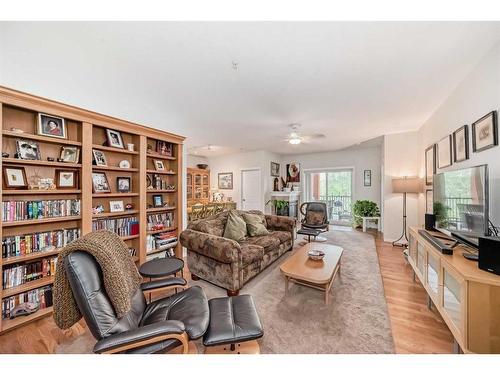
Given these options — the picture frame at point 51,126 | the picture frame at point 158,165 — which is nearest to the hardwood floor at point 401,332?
the picture frame at point 51,126

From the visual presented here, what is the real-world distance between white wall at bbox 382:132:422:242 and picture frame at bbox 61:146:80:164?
546 centimetres

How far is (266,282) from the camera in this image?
2621 millimetres

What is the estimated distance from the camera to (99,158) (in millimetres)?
2504

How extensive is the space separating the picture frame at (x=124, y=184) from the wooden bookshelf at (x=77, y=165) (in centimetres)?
3

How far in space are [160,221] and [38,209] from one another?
1.48 m

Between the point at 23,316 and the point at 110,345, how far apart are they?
1693 millimetres

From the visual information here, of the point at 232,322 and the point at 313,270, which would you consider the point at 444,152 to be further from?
the point at 232,322

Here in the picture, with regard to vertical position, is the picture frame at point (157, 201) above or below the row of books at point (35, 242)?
above

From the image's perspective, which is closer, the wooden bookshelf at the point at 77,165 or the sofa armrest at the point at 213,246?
the wooden bookshelf at the point at 77,165

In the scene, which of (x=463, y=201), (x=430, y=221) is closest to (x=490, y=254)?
(x=463, y=201)

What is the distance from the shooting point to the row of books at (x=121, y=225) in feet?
8.30

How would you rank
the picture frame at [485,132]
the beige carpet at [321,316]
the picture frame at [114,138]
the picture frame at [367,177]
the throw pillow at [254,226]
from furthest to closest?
the picture frame at [367,177]
the throw pillow at [254,226]
the picture frame at [114,138]
the picture frame at [485,132]
the beige carpet at [321,316]

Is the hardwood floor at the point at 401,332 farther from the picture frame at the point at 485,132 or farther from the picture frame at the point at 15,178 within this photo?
the picture frame at the point at 485,132

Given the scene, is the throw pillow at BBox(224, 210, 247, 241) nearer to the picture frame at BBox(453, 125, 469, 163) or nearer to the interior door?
the picture frame at BBox(453, 125, 469, 163)
